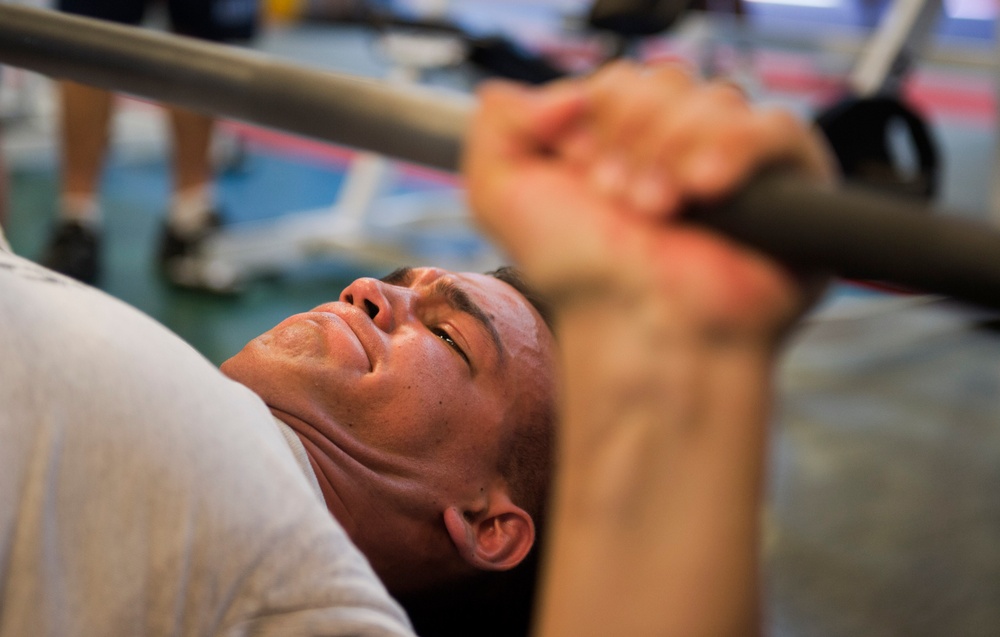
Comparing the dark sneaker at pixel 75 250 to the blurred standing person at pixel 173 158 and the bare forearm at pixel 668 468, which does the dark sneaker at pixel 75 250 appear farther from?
the bare forearm at pixel 668 468

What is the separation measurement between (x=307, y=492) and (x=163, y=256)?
2542 mm

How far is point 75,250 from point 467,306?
197 cm

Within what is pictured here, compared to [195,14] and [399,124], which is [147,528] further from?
[195,14]

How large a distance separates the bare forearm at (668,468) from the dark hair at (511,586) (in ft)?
1.74

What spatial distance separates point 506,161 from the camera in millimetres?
526

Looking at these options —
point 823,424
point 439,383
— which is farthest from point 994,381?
point 439,383

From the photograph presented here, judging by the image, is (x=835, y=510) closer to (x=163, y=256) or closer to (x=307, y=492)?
(x=307, y=492)

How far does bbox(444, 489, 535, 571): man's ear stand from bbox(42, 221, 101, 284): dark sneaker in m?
1.91

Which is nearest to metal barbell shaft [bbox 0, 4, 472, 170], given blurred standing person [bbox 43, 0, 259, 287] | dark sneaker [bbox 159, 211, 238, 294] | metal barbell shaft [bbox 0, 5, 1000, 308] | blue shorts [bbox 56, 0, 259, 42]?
metal barbell shaft [bbox 0, 5, 1000, 308]

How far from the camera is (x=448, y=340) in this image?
100cm

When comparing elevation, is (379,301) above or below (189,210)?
above

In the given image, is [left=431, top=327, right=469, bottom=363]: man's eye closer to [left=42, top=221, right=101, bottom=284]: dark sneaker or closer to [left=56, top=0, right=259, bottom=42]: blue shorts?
[left=42, top=221, right=101, bottom=284]: dark sneaker

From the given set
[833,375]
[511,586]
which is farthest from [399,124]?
[833,375]

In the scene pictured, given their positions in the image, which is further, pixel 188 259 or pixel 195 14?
pixel 188 259
